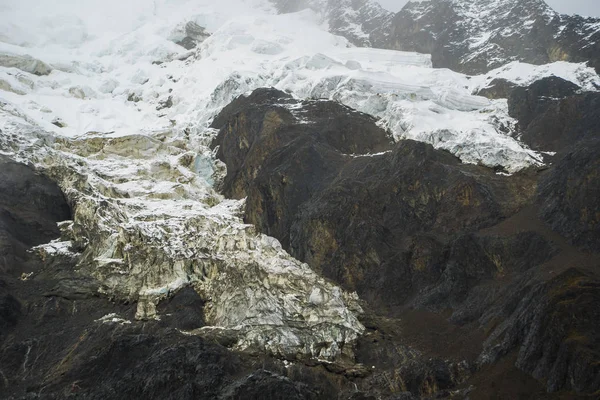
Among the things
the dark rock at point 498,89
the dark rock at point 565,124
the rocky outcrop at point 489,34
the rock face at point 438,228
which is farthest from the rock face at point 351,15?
the dark rock at point 565,124

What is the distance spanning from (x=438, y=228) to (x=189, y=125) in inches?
2156

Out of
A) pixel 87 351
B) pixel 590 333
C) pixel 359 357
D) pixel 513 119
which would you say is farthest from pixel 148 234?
pixel 513 119

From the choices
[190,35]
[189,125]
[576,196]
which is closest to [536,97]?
[576,196]

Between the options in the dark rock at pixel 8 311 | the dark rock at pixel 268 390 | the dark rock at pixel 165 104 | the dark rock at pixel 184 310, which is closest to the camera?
the dark rock at pixel 268 390

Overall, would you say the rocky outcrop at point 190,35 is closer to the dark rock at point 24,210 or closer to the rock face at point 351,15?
the rock face at point 351,15

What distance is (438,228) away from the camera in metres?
59.7

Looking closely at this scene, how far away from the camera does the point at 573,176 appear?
54438mm

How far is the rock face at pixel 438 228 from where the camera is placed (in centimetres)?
3984

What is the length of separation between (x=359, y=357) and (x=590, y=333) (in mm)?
18752

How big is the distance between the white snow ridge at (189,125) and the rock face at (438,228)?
4.44m

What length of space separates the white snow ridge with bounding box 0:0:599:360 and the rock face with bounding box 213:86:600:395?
4.44 m

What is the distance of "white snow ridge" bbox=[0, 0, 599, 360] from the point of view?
55250 millimetres

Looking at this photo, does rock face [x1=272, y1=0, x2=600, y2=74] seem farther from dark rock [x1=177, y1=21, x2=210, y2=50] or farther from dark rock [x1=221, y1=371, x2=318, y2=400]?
dark rock [x1=221, y1=371, x2=318, y2=400]

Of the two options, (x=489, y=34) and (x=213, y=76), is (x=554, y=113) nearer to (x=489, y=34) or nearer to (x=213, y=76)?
(x=489, y=34)
